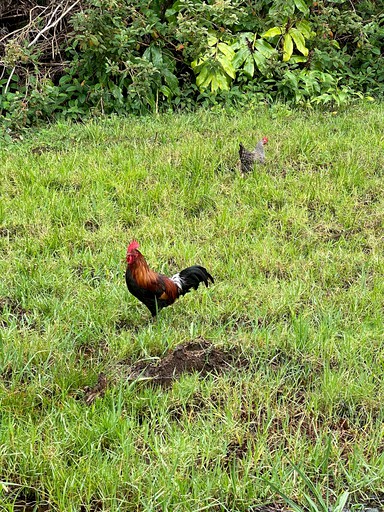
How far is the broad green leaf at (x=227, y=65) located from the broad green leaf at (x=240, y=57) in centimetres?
13

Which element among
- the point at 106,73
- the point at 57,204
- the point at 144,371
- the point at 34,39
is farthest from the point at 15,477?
the point at 34,39

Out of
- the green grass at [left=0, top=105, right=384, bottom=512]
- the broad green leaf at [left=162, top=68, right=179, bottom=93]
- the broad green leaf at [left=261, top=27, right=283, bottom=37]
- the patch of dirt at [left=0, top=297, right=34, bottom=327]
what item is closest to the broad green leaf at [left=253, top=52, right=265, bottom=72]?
the broad green leaf at [left=261, top=27, right=283, bottom=37]

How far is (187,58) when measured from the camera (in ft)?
24.1

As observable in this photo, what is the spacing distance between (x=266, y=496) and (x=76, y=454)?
73 cm

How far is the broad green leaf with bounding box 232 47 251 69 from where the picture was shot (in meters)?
7.23

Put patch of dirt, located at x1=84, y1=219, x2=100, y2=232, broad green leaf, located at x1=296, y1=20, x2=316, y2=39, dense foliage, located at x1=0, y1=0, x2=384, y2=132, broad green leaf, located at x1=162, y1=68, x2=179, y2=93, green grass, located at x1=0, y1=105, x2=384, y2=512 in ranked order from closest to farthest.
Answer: green grass, located at x1=0, y1=105, x2=384, y2=512 → patch of dirt, located at x1=84, y1=219, x2=100, y2=232 → dense foliage, located at x1=0, y1=0, x2=384, y2=132 → broad green leaf, located at x1=162, y1=68, x2=179, y2=93 → broad green leaf, located at x1=296, y1=20, x2=316, y2=39

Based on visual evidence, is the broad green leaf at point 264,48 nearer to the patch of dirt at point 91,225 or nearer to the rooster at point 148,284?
the patch of dirt at point 91,225

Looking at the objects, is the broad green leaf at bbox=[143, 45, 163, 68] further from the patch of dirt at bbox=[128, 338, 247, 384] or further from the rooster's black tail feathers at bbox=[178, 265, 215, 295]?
the patch of dirt at bbox=[128, 338, 247, 384]

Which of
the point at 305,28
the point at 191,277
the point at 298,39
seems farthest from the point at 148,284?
the point at 305,28

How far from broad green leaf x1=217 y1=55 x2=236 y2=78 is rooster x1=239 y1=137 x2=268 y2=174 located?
6.86 ft

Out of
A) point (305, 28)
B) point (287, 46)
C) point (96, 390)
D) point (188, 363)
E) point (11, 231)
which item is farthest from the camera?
point (305, 28)

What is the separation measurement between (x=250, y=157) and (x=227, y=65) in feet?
7.54

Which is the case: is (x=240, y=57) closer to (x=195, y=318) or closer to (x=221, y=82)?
(x=221, y=82)

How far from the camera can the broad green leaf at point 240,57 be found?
23.7ft
